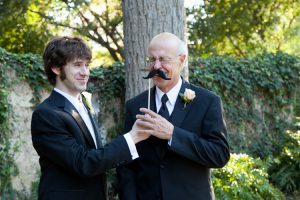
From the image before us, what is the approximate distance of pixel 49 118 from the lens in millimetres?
2902

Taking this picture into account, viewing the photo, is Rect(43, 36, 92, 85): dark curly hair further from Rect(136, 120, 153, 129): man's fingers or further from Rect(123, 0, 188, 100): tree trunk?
Rect(123, 0, 188, 100): tree trunk

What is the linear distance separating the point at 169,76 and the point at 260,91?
20.0ft

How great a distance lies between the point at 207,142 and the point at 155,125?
0.35m

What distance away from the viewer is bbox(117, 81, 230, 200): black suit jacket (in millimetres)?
2994

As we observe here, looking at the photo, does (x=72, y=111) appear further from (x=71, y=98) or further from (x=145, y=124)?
(x=145, y=124)

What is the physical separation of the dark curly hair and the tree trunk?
1942mm

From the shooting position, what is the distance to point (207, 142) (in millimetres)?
3020

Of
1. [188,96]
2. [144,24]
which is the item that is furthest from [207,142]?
[144,24]

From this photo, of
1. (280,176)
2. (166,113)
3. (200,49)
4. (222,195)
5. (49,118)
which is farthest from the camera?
(200,49)

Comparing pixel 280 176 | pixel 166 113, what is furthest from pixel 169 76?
pixel 280 176

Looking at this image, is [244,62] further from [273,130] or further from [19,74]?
[19,74]

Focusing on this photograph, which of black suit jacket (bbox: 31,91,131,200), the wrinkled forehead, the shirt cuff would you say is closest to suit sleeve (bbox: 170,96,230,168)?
the shirt cuff

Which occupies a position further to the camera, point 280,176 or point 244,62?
point 244,62

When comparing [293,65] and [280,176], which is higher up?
[293,65]
